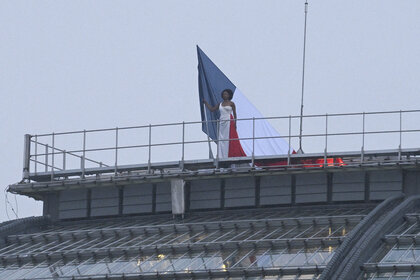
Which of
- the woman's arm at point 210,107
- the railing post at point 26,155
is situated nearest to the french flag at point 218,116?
the woman's arm at point 210,107

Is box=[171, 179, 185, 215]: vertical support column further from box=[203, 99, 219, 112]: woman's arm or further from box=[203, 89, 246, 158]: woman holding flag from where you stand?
box=[203, 99, 219, 112]: woman's arm

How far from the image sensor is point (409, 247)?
3416cm

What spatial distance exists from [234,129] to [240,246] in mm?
9015

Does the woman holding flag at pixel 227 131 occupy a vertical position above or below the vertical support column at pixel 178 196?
above

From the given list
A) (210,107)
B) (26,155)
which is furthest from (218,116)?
(26,155)

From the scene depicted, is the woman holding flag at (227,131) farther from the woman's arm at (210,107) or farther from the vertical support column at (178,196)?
the vertical support column at (178,196)

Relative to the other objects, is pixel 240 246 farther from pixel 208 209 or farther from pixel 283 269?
pixel 208 209

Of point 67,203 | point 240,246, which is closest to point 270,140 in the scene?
point 67,203

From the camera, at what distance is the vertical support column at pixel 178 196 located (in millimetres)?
42562

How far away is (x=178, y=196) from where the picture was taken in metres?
42.7

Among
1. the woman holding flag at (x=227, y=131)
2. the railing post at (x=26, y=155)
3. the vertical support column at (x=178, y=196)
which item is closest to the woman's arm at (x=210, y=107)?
the woman holding flag at (x=227, y=131)

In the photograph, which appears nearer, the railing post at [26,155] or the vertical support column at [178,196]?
the vertical support column at [178,196]

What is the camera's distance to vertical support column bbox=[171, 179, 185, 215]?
4256 cm

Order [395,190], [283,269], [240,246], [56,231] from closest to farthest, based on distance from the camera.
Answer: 1. [283,269]
2. [240,246]
3. [395,190]
4. [56,231]
